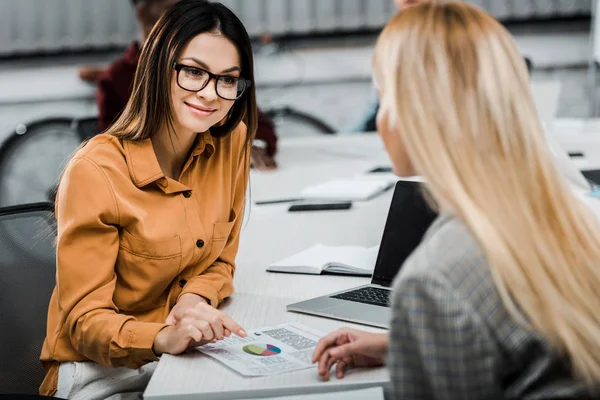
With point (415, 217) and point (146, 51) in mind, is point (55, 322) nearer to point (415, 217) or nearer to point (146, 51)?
point (146, 51)

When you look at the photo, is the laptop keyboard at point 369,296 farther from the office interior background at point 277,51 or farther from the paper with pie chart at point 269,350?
the office interior background at point 277,51

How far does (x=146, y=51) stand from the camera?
1.46 m

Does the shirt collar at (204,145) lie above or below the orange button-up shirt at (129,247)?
above

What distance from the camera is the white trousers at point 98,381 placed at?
1300mm

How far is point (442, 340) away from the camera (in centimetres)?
72

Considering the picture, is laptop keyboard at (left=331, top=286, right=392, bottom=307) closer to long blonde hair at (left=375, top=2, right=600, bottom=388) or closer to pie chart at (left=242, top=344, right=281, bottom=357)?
pie chart at (left=242, top=344, right=281, bottom=357)

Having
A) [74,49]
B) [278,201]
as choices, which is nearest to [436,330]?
[278,201]

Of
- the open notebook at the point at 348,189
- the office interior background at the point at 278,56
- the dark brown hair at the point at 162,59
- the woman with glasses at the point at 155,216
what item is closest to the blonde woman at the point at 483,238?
the woman with glasses at the point at 155,216

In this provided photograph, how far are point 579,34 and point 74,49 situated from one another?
11.0ft

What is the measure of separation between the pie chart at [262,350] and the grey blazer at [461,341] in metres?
0.37

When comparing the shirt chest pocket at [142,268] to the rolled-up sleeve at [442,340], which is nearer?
the rolled-up sleeve at [442,340]

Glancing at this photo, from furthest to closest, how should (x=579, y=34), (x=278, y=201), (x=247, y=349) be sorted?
(x=579, y=34)
(x=278, y=201)
(x=247, y=349)

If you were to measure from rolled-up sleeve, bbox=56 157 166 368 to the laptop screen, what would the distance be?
0.44 m

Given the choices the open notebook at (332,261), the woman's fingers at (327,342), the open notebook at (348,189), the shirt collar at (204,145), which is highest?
the shirt collar at (204,145)
